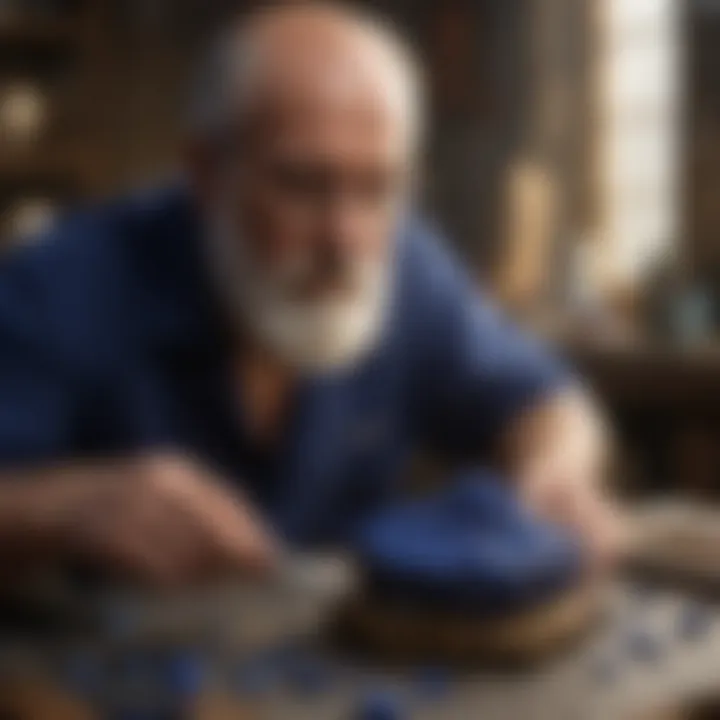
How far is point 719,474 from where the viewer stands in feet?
3.20

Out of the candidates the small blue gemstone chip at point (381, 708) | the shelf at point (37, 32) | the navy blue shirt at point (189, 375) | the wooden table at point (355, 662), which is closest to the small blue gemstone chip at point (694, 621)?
the wooden table at point (355, 662)

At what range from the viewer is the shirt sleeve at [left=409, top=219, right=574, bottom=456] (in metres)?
0.81

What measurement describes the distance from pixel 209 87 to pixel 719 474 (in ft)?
1.39

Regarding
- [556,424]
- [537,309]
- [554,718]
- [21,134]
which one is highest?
[21,134]

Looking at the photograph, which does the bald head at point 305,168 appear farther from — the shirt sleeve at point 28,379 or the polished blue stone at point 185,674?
the polished blue stone at point 185,674

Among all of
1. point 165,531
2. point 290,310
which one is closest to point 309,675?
point 165,531

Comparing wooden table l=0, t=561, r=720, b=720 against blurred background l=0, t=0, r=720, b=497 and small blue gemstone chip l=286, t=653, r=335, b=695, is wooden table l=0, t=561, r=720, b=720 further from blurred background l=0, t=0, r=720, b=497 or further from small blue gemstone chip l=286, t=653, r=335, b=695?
blurred background l=0, t=0, r=720, b=497

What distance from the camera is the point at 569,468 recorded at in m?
0.73

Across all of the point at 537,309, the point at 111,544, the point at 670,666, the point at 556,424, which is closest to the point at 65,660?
the point at 111,544

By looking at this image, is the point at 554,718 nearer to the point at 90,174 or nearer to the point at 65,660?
the point at 65,660

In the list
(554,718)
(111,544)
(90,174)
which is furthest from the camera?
(90,174)

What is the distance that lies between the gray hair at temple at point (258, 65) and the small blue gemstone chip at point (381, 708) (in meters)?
0.29

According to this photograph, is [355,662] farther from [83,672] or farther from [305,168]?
[305,168]

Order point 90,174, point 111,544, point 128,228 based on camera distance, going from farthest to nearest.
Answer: point 90,174, point 128,228, point 111,544
